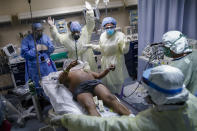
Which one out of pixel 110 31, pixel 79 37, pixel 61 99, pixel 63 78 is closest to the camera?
pixel 61 99

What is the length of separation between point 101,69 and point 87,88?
1.04m

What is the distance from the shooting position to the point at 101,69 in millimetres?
3182

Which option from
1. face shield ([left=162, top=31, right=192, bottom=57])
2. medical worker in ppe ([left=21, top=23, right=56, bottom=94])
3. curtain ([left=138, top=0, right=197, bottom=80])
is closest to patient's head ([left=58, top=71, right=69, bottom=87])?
medical worker in ppe ([left=21, top=23, right=56, bottom=94])

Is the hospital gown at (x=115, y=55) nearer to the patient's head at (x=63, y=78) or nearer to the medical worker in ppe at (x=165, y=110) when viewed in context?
the patient's head at (x=63, y=78)

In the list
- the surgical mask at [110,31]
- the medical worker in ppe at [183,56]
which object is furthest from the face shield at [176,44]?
the surgical mask at [110,31]

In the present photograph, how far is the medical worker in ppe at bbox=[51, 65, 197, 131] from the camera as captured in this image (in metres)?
1.01

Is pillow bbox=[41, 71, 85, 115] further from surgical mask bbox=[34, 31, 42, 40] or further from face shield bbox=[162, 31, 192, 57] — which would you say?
face shield bbox=[162, 31, 192, 57]

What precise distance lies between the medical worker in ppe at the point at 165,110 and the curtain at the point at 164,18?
1593 mm

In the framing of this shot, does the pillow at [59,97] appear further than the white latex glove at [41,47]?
No

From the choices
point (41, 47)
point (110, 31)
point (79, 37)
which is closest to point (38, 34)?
point (41, 47)

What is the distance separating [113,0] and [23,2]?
1984mm

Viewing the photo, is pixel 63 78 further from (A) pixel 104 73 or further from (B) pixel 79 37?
(B) pixel 79 37

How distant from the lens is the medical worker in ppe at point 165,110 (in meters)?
1.01

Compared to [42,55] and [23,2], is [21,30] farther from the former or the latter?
[42,55]
